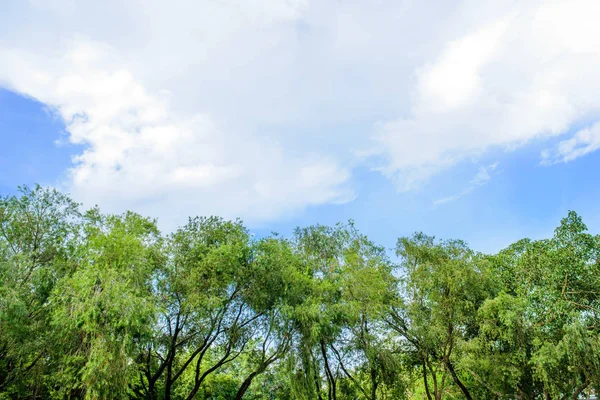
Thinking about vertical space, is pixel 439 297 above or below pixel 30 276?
below

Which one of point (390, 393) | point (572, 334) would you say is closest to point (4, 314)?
point (390, 393)

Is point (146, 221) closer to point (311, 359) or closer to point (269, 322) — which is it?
point (269, 322)

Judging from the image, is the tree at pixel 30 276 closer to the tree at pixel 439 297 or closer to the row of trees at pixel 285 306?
the row of trees at pixel 285 306

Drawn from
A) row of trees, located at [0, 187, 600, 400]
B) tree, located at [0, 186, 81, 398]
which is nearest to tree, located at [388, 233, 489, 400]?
row of trees, located at [0, 187, 600, 400]

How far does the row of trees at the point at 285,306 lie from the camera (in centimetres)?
1442

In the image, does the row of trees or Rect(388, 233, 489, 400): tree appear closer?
the row of trees

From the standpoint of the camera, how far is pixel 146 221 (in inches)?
740

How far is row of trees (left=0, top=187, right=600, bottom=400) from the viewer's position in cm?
1442

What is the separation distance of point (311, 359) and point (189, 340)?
5532mm

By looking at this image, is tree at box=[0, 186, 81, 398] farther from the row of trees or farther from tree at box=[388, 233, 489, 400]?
tree at box=[388, 233, 489, 400]

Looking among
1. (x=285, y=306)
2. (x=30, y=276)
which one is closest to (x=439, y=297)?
(x=285, y=306)

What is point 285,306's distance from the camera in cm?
1783

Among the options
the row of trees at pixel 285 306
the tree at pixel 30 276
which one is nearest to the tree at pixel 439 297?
the row of trees at pixel 285 306

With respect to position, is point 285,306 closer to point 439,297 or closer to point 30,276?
point 439,297
